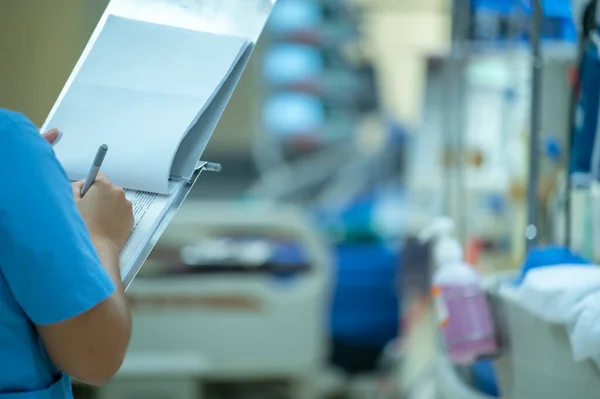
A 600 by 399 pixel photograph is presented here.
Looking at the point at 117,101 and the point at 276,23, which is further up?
the point at 117,101

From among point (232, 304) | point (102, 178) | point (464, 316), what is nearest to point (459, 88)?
point (464, 316)

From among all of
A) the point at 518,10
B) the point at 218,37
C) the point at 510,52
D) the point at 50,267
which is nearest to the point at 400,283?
the point at 510,52

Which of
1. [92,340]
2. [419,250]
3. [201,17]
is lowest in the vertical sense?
[419,250]

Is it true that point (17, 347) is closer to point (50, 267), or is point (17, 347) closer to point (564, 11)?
point (50, 267)

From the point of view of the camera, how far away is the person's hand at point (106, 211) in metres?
1.09

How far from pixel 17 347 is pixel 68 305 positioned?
0.10 meters

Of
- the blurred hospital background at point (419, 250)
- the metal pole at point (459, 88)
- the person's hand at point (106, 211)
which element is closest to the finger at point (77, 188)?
the person's hand at point (106, 211)

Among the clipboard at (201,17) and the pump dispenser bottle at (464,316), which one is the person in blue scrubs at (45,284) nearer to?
the clipboard at (201,17)

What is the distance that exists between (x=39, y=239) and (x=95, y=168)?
0.16 m

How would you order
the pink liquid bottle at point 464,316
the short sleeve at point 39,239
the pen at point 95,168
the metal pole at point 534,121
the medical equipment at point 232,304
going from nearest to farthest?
the short sleeve at point 39,239 → the pen at point 95,168 → the pink liquid bottle at point 464,316 → the metal pole at point 534,121 → the medical equipment at point 232,304

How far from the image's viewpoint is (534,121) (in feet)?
5.95

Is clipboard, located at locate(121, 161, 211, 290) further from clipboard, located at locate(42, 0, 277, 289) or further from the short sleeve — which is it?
the short sleeve

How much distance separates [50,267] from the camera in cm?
97

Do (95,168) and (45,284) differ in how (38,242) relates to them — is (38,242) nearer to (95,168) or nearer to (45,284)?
(45,284)
